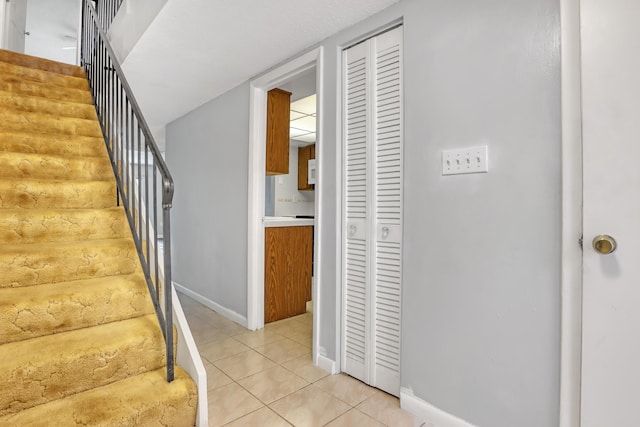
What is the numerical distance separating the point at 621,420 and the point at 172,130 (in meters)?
4.77

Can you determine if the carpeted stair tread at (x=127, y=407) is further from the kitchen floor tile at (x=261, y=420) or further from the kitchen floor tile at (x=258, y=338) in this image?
the kitchen floor tile at (x=258, y=338)

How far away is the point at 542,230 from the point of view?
131 centimetres

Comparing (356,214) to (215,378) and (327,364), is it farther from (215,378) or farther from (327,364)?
(215,378)

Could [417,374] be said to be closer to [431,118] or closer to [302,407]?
[302,407]

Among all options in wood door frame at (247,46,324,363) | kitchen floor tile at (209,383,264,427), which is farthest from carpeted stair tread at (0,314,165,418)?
wood door frame at (247,46,324,363)

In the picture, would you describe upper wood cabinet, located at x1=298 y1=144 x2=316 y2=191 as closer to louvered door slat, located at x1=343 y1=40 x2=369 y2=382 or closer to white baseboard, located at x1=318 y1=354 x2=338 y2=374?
louvered door slat, located at x1=343 y1=40 x2=369 y2=382

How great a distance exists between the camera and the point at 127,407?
123 centimetres

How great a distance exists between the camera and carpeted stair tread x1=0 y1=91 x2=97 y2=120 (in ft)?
7.94

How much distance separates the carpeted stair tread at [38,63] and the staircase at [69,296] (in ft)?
2.16

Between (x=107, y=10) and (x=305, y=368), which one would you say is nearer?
(x=305, y=368)

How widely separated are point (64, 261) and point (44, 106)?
64.0 inches

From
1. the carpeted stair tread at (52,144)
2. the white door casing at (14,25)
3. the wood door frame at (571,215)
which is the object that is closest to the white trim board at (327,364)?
the wood door frame at (571,215)

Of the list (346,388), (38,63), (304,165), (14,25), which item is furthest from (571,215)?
(14,25)

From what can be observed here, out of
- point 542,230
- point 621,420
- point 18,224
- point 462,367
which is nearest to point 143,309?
point 18,224
